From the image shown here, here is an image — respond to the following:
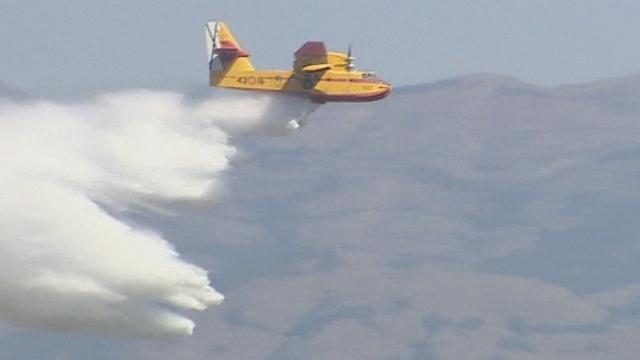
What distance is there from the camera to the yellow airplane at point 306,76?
83750mm

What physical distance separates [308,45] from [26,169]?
1812cm

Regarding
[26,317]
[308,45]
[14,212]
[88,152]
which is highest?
[308,45]

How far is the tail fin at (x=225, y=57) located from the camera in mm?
85312

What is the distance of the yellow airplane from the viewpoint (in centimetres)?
8375

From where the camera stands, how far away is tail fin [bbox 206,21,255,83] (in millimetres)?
85312

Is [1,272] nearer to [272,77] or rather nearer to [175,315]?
[175,315]

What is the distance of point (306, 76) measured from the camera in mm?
83812

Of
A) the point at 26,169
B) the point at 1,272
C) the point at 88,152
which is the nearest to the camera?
the point at 1,272

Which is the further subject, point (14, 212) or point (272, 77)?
point (272, 77)

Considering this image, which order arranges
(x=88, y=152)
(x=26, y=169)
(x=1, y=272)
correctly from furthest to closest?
(x=88, y=152) < (x=26, y=169) < (x=1, y=272)

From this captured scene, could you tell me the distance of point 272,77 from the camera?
84125mm

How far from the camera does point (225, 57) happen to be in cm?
8562

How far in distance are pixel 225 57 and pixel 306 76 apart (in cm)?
463

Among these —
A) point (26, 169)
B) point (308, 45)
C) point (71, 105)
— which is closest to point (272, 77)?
point (308, 45)
